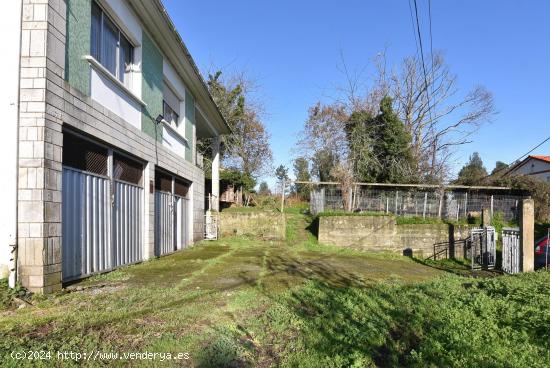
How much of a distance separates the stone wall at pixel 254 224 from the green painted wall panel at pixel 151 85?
19.3 feet

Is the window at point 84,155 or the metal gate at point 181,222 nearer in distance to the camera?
the window at point 84,155

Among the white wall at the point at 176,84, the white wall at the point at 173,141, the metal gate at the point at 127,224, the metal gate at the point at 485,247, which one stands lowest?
the metal gate at the point at 485,247

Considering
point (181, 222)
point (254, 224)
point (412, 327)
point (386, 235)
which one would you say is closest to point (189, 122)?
point (181, 222)

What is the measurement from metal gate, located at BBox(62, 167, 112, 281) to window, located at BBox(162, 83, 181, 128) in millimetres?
4391

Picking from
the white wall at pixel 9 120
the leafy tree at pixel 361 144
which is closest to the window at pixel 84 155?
the white wall at pixel 9 120

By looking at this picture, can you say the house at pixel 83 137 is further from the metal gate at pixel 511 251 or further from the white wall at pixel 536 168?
the white wall at pixel 536 168

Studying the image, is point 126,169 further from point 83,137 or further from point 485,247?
→ point 485,247

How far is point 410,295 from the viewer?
5273 mm

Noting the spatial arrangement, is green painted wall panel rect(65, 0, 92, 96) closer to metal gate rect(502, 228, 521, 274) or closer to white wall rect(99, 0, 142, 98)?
white wall rect(99, 0, 142, 98)

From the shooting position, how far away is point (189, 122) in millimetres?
12453

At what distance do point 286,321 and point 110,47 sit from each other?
626 cm

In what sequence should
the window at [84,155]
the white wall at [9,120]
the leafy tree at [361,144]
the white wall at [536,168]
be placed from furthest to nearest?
the white wall at [536,168], the leafy tree at [361,144], the window at [84,155], the white wall at [9,120]

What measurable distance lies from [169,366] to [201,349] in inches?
14.2

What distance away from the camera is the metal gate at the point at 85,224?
513cm
